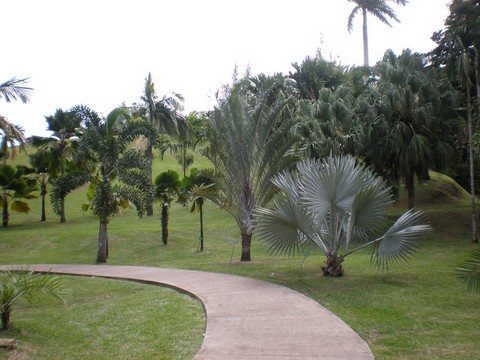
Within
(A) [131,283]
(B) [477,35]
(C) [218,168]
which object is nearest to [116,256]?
(C) [218,168]

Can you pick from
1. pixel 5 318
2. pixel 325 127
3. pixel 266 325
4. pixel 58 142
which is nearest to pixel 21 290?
pixel 5 318

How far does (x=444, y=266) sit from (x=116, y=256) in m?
13.4

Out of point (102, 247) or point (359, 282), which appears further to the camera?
point (102, 247)

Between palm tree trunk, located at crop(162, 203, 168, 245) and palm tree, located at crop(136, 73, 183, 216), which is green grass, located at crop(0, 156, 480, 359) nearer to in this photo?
palm tree trunk, located at crop(162, 203, 168, 245)

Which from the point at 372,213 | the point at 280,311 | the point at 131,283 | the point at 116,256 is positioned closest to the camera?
the point at 280,311

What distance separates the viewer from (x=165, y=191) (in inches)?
881

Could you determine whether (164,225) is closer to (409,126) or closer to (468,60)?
(409,126)

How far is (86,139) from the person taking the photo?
56.4ft

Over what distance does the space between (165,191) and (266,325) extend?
16343mm

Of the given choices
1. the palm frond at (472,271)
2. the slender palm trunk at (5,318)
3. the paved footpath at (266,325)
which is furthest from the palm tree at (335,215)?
the slender palm trunk at (5,318)

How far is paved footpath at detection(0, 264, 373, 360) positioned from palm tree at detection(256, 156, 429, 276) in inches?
51.4

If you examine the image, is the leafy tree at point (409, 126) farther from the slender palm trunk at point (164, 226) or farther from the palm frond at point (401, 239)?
the palm frond at point (401, 239)

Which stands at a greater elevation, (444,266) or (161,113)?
(161,113)

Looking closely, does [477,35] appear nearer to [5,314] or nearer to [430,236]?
[430,236]
